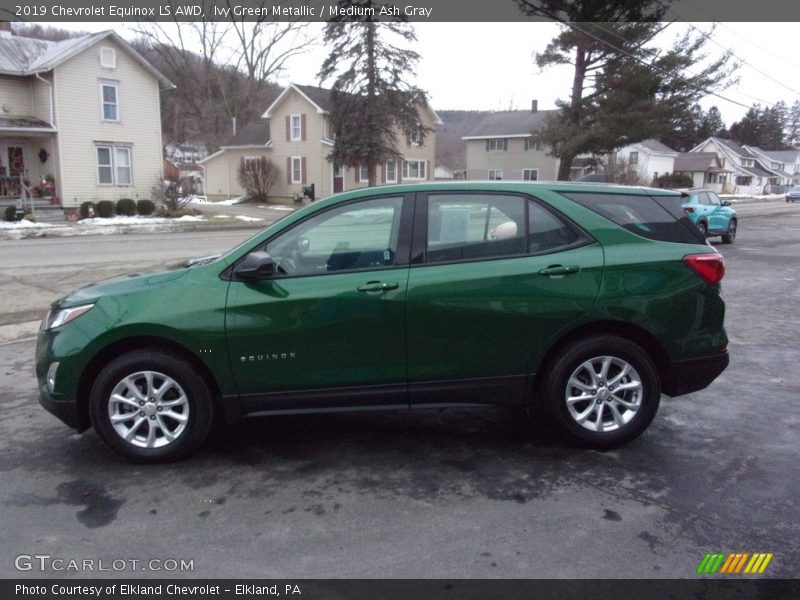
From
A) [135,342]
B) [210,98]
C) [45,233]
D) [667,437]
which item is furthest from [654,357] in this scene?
[210,98]

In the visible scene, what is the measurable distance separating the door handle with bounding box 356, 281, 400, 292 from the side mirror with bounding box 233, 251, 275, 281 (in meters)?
0.57

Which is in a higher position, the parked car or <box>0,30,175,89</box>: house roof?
<box>0,30,175,89</box>: house roof

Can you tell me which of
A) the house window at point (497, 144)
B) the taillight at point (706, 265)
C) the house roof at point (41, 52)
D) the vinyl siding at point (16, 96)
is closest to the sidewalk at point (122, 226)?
the vinyl siding at point (16, 96)

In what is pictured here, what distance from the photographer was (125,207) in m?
28.0

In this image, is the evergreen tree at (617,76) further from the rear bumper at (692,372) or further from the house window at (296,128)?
the rear bumper at (692,372)

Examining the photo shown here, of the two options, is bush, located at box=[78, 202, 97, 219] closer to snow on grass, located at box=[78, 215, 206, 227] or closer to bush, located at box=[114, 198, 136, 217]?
snow on grass, located at box=[78, 215, 206, 227]

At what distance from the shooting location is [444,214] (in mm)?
4379

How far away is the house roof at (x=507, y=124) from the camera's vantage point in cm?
5558

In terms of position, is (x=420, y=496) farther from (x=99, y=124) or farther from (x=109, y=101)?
(x=109, y=101)

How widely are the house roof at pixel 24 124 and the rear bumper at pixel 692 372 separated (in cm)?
2806

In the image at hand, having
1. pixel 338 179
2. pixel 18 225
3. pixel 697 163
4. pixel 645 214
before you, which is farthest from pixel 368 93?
pixel 697 163

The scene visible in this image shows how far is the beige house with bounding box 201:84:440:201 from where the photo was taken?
41.2 meters

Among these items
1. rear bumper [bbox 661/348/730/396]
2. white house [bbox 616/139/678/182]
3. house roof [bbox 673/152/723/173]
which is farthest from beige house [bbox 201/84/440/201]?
house roof [bbox 673/152/723/173]
